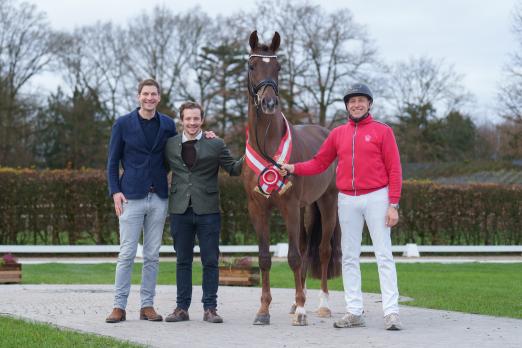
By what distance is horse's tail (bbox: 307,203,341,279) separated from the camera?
9.30 meters

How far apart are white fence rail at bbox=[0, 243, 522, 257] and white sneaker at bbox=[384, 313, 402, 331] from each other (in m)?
13.6

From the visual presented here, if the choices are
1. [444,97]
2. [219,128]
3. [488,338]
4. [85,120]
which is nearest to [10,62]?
[85,120]

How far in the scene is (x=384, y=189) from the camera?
733cm

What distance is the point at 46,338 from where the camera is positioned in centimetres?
627

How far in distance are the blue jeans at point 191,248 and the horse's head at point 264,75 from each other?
1312mm

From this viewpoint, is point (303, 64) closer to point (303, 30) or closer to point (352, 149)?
point (303, 30)

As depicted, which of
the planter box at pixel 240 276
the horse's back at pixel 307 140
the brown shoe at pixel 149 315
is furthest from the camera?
the planter box at pixel 240 276

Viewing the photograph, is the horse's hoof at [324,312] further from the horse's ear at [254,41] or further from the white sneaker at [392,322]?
the horse's ear at [254,41]

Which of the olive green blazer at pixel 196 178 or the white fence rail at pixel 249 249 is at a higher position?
the olive green blazer at pixel 196 178

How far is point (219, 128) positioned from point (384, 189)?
30.9 metres

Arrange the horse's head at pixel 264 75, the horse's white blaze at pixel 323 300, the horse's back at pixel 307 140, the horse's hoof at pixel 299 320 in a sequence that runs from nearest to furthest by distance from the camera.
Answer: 1. the horse's head at pixel 264 75
2. the horse's hoof at pixel 299 320
3. the horse's back at pixel 307 140
4. the horse's white blaze at pixel 323 300

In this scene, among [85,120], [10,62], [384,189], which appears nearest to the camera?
[384,189]

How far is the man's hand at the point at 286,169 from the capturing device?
→ 25.0ft

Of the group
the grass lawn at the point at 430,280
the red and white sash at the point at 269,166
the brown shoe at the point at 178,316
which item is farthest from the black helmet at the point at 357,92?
the grass lawn at the point at 430,280
